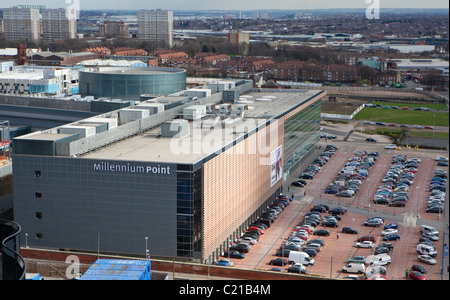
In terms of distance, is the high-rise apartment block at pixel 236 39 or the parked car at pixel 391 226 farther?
the high-rise apartment block at pixel 236 39

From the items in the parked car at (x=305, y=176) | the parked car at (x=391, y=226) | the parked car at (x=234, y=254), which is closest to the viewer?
the parked car at (x=234, y=254)

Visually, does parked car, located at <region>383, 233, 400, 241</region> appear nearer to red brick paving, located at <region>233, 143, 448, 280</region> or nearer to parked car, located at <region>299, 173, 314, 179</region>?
red brick paving, located at <region>233, 143, 448, 280</region>

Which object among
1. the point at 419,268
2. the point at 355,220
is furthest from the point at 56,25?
the point at 419,268

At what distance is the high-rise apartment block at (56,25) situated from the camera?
125 feet

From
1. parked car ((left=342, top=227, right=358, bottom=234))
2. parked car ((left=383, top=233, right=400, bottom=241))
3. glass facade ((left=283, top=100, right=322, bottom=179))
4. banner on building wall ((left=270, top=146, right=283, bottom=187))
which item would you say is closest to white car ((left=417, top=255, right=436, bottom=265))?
parked car ((left=383, top=233, right=400, bottom=241))

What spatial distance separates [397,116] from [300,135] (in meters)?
8.03

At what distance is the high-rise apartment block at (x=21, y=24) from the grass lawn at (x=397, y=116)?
2239 centimetres

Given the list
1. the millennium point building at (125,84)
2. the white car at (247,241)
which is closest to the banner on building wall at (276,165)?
the white car at (247,241)

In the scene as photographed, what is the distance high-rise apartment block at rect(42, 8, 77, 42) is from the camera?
3825 centimetres

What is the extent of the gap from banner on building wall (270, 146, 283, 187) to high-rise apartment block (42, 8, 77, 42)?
1167 inches

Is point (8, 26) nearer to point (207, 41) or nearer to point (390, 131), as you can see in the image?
point (207, 41)

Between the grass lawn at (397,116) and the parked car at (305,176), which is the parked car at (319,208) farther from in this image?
the grass lawn at (397,116)

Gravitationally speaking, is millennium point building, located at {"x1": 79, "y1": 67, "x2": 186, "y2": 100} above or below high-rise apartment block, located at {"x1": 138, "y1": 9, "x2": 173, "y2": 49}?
below

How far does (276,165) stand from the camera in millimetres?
10562
